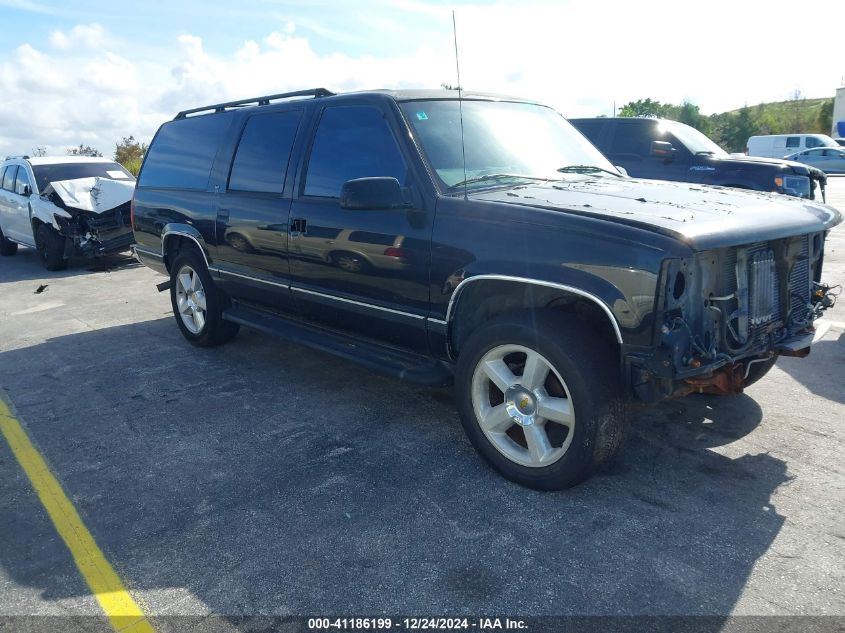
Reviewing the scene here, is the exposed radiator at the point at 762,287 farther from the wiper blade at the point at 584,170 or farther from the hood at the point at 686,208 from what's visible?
the wiper blade at the point at 584,170

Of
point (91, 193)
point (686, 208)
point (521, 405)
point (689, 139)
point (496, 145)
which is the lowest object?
point (521, 405)

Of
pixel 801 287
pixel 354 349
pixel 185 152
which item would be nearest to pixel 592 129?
pixel 185 152

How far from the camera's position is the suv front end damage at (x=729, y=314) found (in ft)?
10.0

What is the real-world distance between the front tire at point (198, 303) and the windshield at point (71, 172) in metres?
6.85

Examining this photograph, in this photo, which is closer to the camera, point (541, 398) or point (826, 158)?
point (541, 398)

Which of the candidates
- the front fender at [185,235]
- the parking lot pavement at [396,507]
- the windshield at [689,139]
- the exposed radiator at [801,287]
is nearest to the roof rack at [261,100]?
the front fender at [185,235]

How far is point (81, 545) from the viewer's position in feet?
10.6

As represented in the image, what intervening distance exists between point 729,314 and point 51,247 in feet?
36.2

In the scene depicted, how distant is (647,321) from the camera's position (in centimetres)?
304

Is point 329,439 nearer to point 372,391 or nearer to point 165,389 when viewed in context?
point 372,391

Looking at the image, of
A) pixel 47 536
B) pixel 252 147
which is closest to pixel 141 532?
pixel 47 536

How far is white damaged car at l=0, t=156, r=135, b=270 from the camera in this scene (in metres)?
11.2

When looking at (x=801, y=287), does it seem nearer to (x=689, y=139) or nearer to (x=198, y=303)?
(x=198, y=303)

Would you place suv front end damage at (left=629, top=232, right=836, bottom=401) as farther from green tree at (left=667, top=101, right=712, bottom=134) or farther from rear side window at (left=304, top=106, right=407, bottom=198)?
green tree at (left=667, top=101, right=712, bottom=134)
